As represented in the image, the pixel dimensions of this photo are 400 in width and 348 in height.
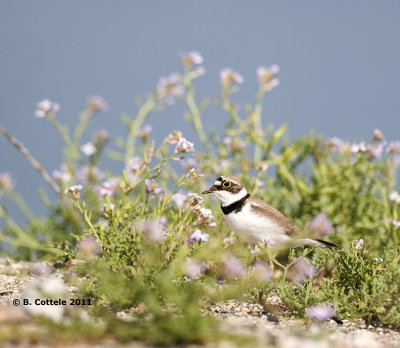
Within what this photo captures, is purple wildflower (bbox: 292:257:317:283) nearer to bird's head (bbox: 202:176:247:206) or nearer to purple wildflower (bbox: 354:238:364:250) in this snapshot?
purple wildflower (bbox: 354:238:364:250)

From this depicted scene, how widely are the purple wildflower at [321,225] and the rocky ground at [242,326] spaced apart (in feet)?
5.64

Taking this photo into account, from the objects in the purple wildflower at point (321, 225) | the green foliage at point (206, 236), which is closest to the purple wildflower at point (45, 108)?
the green foliage at point (206, 236)

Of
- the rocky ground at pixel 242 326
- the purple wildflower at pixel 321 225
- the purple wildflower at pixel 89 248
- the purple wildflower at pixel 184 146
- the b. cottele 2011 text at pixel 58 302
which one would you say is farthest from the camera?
the purple wildflower at pixel 321 225

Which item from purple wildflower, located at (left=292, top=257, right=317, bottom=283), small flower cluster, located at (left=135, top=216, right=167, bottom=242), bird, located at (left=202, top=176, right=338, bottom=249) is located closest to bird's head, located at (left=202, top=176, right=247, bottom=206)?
bird, located at (left=202, top=176, right=338, bottom=249)

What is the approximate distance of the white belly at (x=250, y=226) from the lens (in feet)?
17.7

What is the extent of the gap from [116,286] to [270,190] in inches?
149

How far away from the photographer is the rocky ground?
278cm

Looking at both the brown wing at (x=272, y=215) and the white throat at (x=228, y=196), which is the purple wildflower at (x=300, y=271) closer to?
the brown wing at (x=272, y=215)

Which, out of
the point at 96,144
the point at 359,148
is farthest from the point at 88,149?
the point at 359,148

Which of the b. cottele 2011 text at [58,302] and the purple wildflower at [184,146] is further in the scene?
the purple wildflower at [184,146]

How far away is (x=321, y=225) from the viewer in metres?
6.61

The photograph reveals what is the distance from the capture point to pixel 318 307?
4137 millimetres

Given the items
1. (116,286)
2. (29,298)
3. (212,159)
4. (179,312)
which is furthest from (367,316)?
(212,159)

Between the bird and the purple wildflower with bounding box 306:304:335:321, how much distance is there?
1240mm
